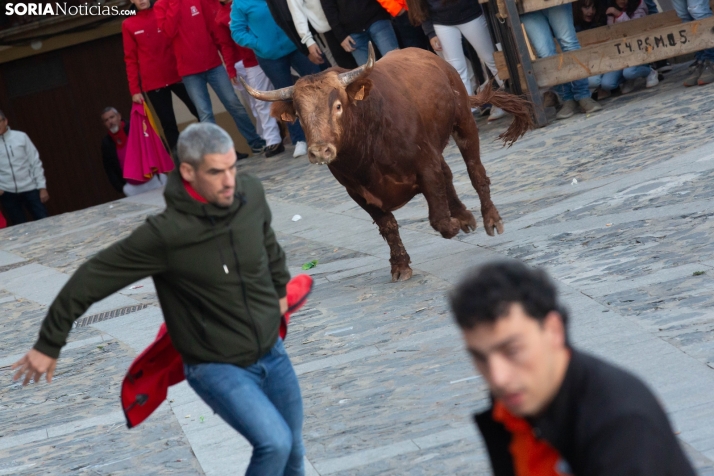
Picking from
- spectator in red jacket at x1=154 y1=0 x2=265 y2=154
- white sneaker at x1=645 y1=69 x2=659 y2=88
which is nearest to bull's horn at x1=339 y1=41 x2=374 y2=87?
white sneaker at x1=645 y1=69 x2=659 y2=88

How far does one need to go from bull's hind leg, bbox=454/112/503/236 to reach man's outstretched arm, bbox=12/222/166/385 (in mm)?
5142

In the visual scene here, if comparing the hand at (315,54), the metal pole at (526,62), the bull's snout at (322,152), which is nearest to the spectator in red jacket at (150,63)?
the hand at (315,54)

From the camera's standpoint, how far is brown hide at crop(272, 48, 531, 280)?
24.9 ft

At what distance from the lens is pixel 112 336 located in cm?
827

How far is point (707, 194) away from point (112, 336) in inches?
186

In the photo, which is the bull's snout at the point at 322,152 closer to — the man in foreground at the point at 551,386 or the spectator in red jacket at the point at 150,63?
the man in foreground at the point at 551,386

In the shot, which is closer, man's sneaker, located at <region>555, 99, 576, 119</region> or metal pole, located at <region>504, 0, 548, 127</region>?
metal pole, located at <region>504, 0, 548, 127</region>

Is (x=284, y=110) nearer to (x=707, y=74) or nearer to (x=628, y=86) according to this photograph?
(x=707, y=74)

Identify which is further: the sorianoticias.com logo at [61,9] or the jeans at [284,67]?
the sorianoticias.com logo at [61,9]

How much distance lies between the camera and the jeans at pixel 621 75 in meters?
13.5

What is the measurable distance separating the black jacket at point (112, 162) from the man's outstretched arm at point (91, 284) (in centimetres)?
1339

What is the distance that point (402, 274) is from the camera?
811 centimetres

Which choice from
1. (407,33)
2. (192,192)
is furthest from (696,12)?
(192,192)

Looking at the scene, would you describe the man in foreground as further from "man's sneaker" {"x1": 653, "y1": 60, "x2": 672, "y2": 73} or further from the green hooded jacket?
"man's sneaker" {"x1": 653, "y1": 60, "x2": 672, "y2": 73}
